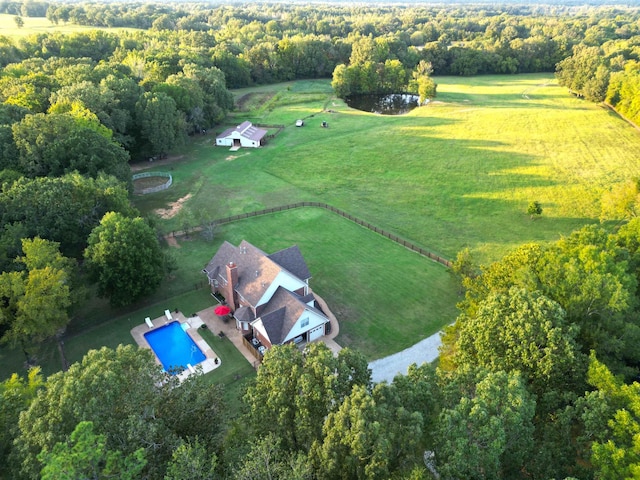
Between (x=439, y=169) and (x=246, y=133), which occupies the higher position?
(x=246, y=133)

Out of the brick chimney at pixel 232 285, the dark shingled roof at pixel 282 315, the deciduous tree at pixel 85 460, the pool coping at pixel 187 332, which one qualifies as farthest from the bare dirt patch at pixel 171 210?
the deciduous tree at pixel 85 460

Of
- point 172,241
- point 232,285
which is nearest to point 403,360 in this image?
point 232,285

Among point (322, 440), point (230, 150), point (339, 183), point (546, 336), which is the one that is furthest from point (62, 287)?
point (230, 150)

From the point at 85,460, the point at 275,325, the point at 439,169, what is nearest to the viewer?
the point at 85,460

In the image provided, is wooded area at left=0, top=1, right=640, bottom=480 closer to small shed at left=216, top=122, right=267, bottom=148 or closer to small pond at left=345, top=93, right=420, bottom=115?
small shed at left=216, top=122, right=267, bottom=148

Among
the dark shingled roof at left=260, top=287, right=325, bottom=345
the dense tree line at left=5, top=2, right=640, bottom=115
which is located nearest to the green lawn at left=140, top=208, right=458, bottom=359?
the dark shingled roof at left=260, top=287, right=325, bottom=345

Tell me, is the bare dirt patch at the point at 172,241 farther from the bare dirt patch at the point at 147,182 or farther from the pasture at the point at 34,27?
the pasture at the point at 34,27

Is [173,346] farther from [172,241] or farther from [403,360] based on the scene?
[403,360]

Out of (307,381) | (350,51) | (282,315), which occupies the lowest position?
(282,315)
